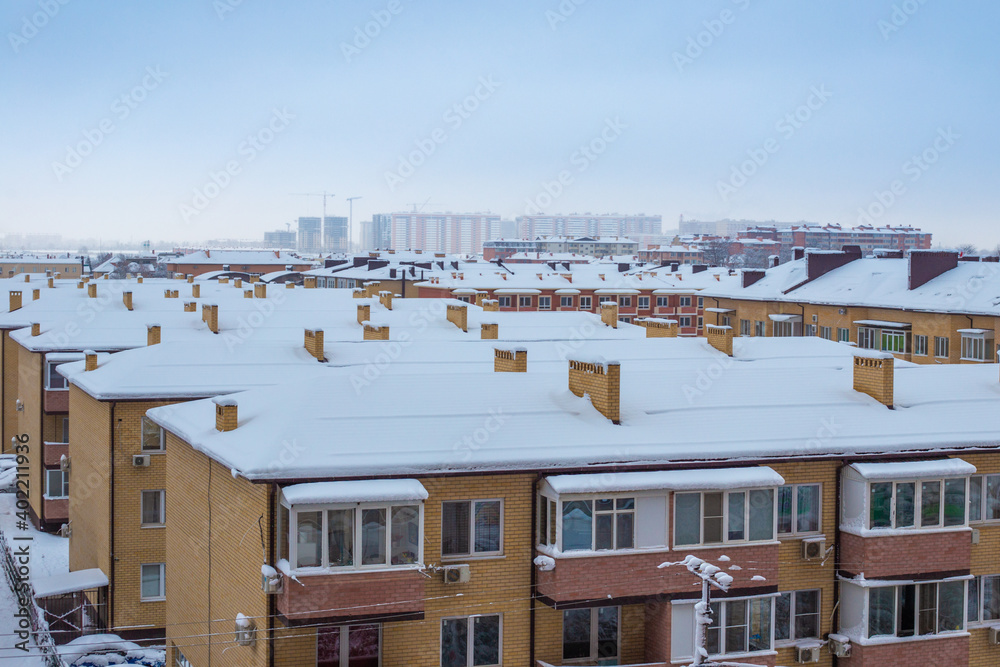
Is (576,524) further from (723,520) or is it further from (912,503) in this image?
(912,503)

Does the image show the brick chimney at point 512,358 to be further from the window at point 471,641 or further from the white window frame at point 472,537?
the window at point 471,641

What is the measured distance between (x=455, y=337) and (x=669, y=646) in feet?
69.5

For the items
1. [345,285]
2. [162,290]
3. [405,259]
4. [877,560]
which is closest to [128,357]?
[877,560]

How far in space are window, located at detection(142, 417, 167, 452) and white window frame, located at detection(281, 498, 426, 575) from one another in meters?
12.0

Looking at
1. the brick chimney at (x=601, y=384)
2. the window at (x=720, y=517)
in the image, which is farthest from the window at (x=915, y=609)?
the brick chimney at (x=601, y=384)

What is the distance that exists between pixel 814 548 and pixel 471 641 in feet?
18.0

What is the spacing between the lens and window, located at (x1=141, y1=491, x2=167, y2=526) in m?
24.9

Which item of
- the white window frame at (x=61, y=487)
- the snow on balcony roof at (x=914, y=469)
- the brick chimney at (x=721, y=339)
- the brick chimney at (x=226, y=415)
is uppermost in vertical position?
the brick chimney at (x=721, y=339)

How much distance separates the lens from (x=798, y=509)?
16312 mm

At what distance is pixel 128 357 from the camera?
25.8 m

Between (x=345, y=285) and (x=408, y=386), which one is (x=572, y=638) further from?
(x=345, y=285)

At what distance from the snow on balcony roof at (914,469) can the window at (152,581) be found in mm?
16527

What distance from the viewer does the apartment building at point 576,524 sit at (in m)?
13.9

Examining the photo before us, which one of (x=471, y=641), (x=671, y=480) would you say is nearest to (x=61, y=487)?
(x=471, y=641)
